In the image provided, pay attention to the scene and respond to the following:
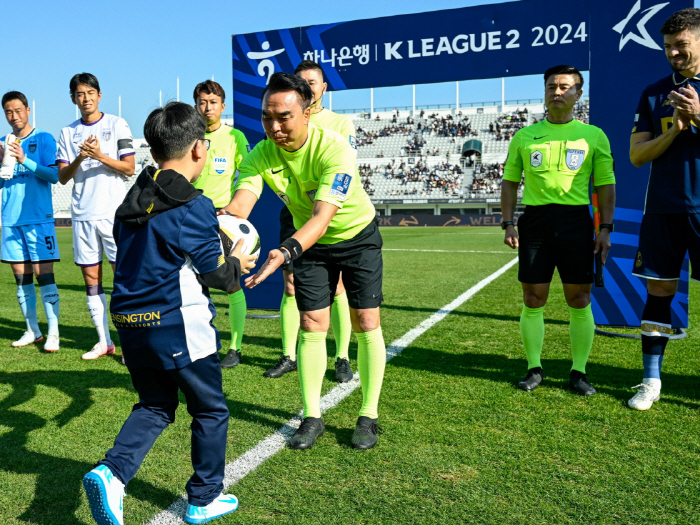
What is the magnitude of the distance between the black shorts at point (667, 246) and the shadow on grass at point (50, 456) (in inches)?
126

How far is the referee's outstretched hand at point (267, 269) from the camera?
232 cm

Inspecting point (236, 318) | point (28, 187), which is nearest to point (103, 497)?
point (236, 318)

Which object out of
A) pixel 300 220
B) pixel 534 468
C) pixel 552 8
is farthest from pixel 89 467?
pixel 552 8

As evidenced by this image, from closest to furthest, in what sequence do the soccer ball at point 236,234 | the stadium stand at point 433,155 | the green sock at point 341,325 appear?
the soccer ball at point 236,234, the green sock at point 341,325, the stadium stand at point 433,155

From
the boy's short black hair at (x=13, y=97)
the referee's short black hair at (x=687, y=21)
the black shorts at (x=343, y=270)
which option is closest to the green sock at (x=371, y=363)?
the black shorts at (x=343, y=270)

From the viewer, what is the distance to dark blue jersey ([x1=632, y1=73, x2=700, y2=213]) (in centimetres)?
357

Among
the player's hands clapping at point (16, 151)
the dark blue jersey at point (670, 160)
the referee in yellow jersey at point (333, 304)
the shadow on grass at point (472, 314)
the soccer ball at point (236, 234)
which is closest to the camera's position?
the soccer ball at point (236, 234)

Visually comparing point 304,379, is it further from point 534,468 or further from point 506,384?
point 506,384

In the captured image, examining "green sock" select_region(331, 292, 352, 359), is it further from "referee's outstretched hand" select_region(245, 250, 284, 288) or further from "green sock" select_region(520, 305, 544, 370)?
"referee's outstretched hand" select_region(245, 250, 284, 288)

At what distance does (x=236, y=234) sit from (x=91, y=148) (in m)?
2.59

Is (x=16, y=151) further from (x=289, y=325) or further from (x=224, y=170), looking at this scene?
(x=289, y=325)

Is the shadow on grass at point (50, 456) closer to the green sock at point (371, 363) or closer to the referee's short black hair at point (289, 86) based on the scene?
the green sock at point (371, 363)

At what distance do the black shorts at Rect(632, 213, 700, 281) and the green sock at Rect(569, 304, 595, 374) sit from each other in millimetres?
573

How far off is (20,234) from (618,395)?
17.8 feet
